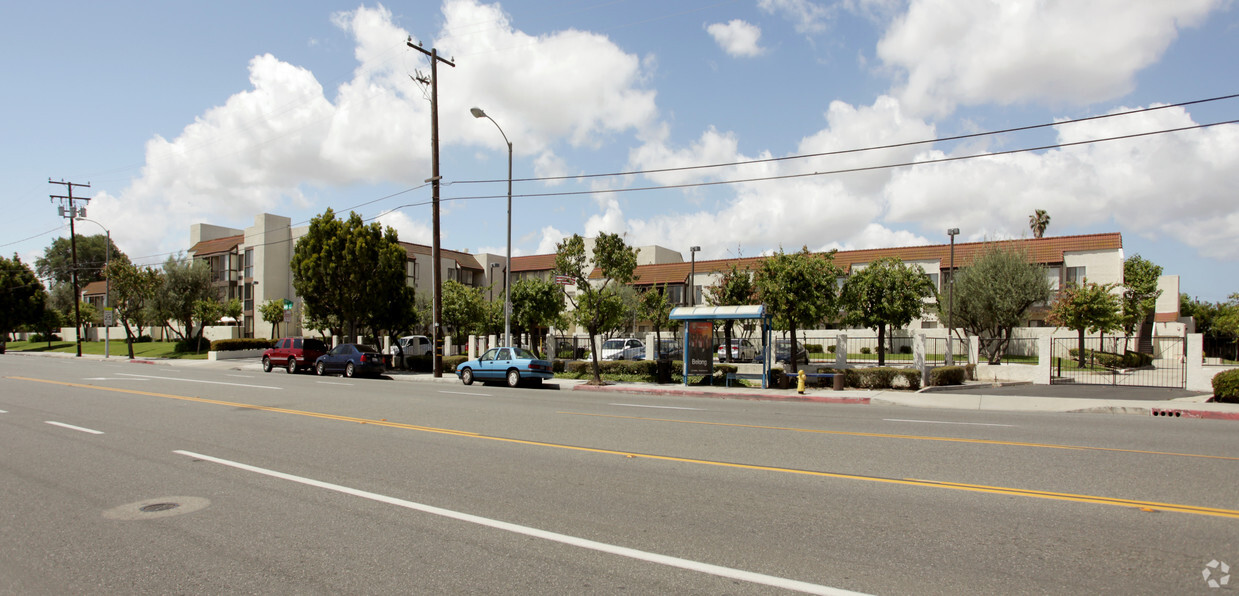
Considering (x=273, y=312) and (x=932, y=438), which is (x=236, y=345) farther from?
(x=932, y=438)

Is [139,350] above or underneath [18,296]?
underneath

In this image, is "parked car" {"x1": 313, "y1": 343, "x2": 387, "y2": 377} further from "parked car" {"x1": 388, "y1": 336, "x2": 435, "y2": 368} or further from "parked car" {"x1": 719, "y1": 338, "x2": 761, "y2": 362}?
"parked car" {"x1": 719, "y1": 338, "x2": 761, "y2": 362}

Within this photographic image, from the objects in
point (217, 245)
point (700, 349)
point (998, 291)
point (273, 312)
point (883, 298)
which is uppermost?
point (217, 245)

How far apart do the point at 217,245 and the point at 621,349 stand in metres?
40.7

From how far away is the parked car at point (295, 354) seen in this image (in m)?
32.5

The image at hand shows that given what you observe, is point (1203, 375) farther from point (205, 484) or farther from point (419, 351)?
point (419, 351)

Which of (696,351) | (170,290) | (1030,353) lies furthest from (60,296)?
(1030,353)

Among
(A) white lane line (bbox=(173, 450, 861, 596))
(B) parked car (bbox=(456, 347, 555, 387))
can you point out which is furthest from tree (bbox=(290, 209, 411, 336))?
(A) white lane line (bbox=(173, 450, 861, 596))

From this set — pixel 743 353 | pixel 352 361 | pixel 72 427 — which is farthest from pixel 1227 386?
pixel 352 361

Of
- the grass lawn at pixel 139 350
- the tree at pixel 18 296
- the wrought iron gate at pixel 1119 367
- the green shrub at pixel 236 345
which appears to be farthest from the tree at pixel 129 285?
the wrought iron gate at pixel 1119 367

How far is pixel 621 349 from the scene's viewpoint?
135 feet

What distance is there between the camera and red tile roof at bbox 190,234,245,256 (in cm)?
5793

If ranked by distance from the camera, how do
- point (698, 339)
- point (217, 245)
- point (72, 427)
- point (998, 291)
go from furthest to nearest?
point (217, 245) → point (998, 291) → point (698, 339) → point (72, 427)

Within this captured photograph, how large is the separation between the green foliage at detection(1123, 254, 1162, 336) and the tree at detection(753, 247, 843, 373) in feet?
87.2
